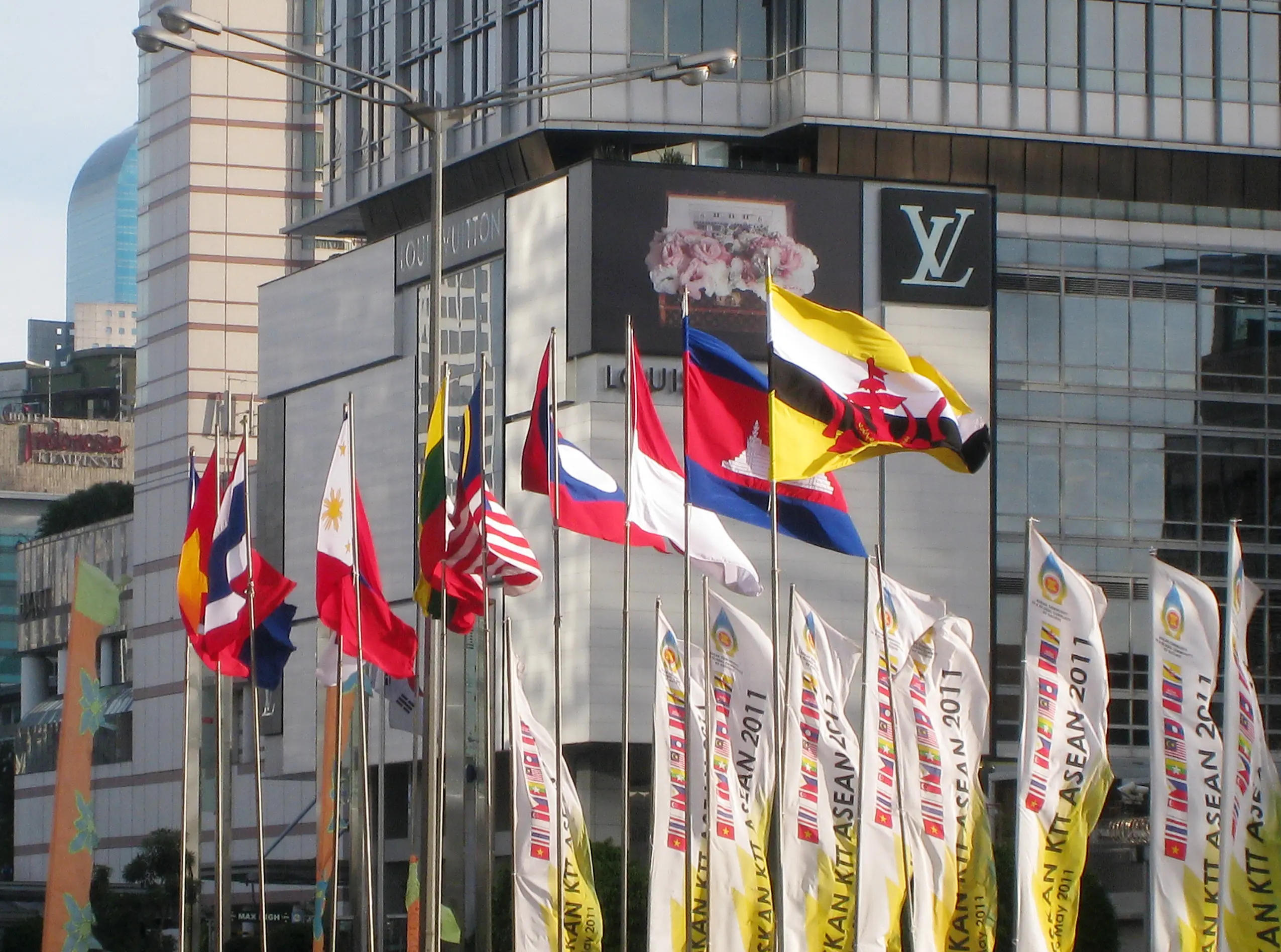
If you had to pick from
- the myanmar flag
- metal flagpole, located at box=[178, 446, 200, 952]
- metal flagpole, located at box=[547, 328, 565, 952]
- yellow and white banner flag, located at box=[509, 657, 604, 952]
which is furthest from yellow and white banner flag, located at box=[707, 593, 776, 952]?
metal flagpole, located at box=[178, 446, 200, 952]

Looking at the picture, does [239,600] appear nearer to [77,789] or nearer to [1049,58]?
[77,789]

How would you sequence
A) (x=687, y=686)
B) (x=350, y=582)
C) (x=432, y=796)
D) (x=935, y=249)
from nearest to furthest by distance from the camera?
(x=432, y=796) < (x=687, y=686) < (x=350, y=582) < (x=935, y=249)

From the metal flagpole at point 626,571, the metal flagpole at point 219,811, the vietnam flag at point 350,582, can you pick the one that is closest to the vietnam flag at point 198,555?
the metal flagpole at point 219,811

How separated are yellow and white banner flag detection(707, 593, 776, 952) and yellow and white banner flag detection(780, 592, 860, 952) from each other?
0.44 m

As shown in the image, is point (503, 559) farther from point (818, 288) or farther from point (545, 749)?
point (818, 288)

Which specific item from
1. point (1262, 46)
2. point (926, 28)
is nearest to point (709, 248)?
point (926, 28)

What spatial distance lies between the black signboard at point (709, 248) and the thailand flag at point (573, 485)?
35.4 meters

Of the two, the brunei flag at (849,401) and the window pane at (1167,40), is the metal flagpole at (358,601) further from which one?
the window pane at (1167,40)

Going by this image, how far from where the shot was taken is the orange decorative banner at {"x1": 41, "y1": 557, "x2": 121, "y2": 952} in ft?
113

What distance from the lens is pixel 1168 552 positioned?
71.2m

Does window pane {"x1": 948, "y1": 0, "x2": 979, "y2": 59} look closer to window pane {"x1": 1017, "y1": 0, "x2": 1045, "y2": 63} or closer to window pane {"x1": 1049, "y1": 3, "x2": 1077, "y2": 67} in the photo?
window pane {"x1": 1017, "y1": 0, "x2": 1045, "y2": 63}

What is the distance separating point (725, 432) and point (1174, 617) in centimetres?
769

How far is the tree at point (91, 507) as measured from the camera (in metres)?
130

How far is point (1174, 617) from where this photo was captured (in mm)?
32344
